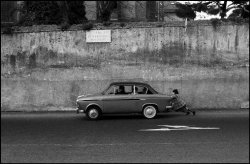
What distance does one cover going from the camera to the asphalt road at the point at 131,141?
7.63 m

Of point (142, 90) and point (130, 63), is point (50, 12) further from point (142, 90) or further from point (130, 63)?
point (142, 90)

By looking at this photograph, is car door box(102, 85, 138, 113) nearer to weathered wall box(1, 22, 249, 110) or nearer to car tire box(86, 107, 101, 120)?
car tire box(86, 107, 101, 120)

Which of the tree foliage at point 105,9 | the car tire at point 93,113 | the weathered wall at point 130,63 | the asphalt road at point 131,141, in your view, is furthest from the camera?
the tree foliage at point 105,9

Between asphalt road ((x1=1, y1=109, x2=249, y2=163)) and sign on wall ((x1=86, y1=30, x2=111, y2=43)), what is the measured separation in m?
5.09

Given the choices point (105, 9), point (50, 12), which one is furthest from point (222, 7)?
point (50, 12)

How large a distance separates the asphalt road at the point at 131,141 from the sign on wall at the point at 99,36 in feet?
16.7

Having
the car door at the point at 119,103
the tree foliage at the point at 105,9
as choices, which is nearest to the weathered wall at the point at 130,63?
the tree foliage at the point at 105,9

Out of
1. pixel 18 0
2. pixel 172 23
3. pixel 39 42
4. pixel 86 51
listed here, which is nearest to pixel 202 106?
pixel 172 23

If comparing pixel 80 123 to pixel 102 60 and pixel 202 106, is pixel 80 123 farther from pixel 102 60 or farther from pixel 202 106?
pixel 202 106

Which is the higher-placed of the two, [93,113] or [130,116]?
[93,113]

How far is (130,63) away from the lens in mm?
17734

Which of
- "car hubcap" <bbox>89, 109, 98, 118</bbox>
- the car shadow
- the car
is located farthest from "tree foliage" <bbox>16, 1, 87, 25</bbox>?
"car hubcap" <bbox>89, 109, 98, 118</bbox>

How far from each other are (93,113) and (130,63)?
4.05 metres

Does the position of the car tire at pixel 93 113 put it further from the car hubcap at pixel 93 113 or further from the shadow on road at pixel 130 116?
the shadow on road at pixel 130 116
